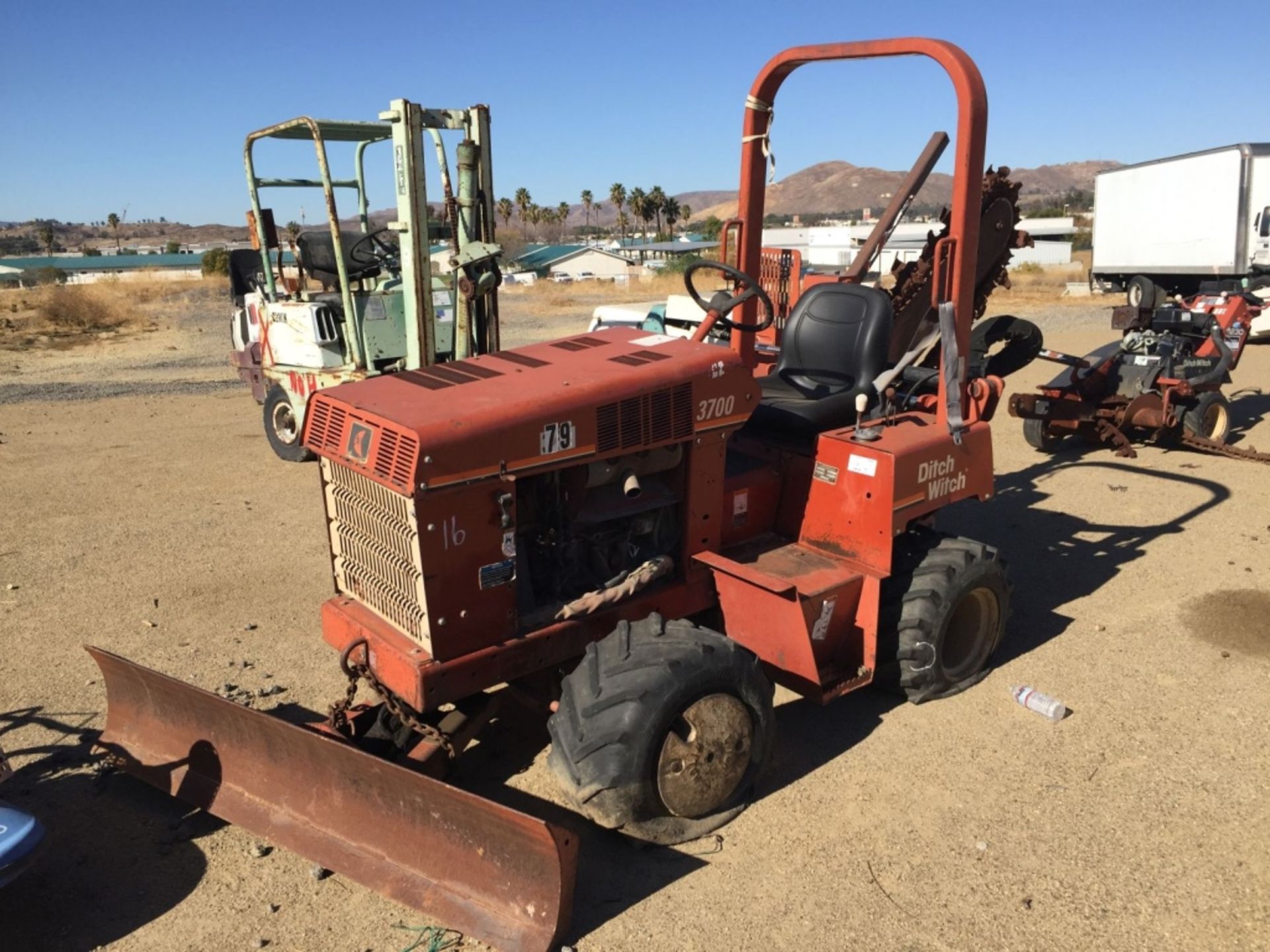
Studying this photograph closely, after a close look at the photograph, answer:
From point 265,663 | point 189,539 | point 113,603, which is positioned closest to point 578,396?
point 265,663

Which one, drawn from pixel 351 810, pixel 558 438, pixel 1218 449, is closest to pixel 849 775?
pixel 558 438

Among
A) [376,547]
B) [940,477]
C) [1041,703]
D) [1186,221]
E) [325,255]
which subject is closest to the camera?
[376,547]

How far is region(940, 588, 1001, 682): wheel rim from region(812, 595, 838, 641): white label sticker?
755mm

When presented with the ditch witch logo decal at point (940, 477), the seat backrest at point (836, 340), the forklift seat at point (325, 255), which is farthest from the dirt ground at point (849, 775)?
the forklift seat at point (325, 255)

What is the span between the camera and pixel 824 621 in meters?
4.02

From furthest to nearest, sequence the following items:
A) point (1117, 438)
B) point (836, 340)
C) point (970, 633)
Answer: point (1117, 438) < point (836, 340) < point (970, 633)

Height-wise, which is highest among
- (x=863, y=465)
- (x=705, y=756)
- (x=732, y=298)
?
(x=732, y=298)

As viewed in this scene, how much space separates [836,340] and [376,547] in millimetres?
2557

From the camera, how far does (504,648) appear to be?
351cm

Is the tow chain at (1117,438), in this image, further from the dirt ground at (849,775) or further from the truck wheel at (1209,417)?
the dirt ground at (849,775)

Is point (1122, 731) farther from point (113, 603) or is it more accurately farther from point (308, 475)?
point (308, 475)

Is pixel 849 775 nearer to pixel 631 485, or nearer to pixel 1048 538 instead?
pixel 631 485

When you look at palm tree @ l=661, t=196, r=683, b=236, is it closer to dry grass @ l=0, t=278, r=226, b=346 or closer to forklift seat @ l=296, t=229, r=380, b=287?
dry grass @ l=0, t=278, r=226, b=346

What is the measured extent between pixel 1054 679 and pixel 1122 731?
491 millimetres
